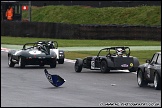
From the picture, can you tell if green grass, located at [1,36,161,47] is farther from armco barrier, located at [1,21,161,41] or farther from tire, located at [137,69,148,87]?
tire, located at [137,69,148,87]

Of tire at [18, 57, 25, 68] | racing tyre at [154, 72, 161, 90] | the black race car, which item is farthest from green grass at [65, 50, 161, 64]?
racing tyre at [154, 72, 161, 90]

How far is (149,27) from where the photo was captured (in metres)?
44.7

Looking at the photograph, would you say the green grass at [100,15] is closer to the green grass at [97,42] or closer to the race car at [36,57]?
the green grass at [97,42]

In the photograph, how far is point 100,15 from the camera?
210 ft

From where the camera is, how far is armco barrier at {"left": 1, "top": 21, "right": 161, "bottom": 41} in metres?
45.4

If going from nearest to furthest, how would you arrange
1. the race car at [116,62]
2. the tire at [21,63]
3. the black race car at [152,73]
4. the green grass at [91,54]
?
1. the black race car at [152,73]
2. the race car at [116,62]
3. the tire at [21,63]
4. the green grass at [91,54]

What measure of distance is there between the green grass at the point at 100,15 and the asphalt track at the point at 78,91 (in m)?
33.4

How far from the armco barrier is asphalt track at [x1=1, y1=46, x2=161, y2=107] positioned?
830 inches

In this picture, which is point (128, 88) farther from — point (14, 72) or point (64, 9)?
point (64, 9)

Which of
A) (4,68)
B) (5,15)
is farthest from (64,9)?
(4,68)

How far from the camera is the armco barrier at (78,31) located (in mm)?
45375

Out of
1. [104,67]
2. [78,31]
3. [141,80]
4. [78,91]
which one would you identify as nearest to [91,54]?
[104,67]

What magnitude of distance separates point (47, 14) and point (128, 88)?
175ft

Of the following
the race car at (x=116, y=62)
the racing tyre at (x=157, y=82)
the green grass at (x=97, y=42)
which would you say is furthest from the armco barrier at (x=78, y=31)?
the racing tyre at (x=157, y=82)
